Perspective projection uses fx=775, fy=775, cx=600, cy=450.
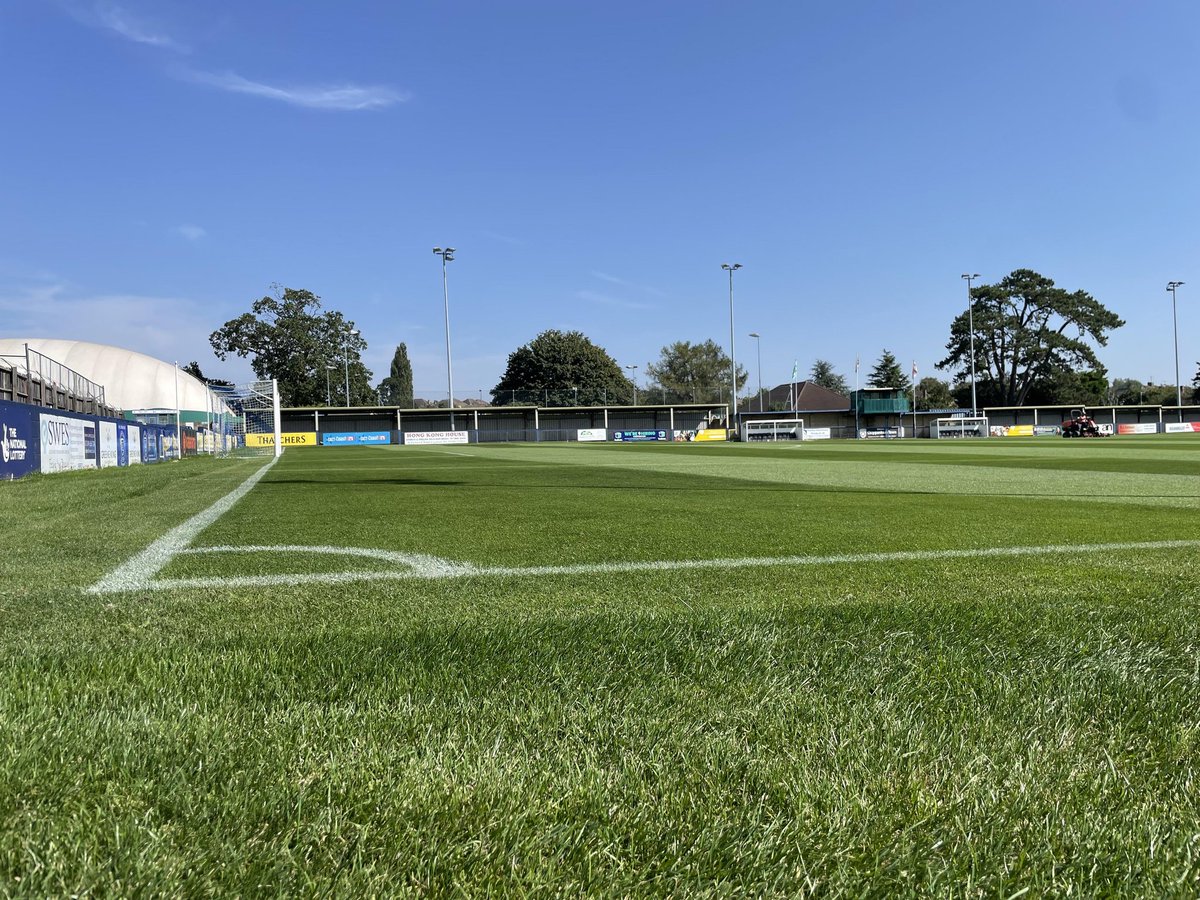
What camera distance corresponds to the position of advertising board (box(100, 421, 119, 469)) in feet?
66.3

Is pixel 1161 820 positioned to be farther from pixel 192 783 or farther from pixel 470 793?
pixel 192 783

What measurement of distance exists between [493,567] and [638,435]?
67.7 metres

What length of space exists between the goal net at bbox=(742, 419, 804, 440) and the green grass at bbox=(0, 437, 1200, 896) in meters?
62.9

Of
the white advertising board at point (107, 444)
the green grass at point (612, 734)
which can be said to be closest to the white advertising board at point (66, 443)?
the white advertising board at point (107, 444)

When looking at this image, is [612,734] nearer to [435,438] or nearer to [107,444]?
[107,444]

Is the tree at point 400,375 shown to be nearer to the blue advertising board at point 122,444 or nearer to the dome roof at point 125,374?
the dome roof at point 125,374

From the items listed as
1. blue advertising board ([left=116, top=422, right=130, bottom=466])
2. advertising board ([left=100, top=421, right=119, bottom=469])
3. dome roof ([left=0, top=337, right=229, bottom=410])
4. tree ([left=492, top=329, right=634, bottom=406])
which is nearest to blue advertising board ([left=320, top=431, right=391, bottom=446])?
dome roof ([left=0, top=337, right=229, bottom=410])

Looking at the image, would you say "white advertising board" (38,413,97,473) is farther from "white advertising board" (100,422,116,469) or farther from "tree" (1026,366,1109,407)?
"tree" (1026,366,1109,407)

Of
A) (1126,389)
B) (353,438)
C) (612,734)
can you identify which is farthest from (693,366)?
(612,734)

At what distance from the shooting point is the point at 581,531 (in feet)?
18.7

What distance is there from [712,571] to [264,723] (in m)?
2.60

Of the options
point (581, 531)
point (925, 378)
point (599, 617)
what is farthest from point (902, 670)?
point (925, 378)

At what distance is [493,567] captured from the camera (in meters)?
4.19

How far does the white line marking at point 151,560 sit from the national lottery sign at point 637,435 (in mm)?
63566
